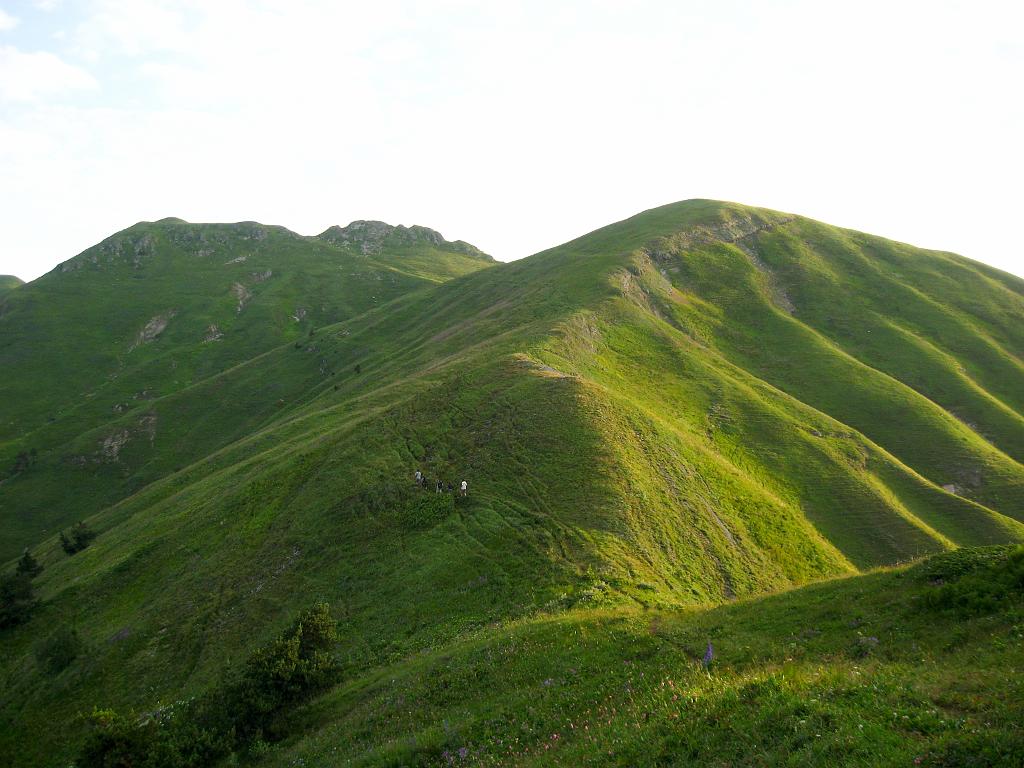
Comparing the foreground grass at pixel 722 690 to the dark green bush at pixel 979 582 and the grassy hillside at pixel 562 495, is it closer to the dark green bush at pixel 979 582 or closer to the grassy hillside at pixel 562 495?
the dark green bush at pixel 979 582

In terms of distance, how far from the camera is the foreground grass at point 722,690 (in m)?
11.6

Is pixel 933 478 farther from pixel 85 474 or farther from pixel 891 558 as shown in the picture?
pixel 85 474

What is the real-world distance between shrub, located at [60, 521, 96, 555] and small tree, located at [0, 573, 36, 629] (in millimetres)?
18798

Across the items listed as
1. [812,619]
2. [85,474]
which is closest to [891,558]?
[812,619]

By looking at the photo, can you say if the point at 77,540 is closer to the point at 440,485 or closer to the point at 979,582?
the point at 440,485

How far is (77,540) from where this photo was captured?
232ft

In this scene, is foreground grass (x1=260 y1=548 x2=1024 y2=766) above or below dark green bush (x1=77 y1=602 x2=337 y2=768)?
above

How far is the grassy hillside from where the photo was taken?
113 feet

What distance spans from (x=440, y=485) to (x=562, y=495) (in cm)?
1113

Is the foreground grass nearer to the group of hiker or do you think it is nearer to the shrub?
the group of hiker

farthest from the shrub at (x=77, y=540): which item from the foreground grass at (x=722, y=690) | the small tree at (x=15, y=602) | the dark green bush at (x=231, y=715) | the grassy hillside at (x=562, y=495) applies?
the foreground grass at (x=722, y=690)

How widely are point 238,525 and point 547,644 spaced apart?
37367 mm

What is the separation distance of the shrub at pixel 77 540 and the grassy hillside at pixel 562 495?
1519mm

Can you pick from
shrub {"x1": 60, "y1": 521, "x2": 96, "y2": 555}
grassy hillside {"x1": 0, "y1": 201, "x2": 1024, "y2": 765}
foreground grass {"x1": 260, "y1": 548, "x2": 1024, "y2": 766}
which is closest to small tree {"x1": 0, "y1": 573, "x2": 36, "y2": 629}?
grassy hillside {"x1": 0, "y1": 201, "x2": 1024, "y2": 765}
